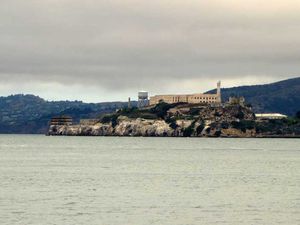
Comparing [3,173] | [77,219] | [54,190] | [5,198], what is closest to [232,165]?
[3,173]

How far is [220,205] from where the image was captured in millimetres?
84188

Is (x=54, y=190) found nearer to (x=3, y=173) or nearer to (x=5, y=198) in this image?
(x=5, y=198)

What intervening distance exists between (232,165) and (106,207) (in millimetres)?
78253

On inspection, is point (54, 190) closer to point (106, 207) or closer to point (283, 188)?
point (106, 207)

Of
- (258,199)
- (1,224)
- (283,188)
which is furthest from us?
(283,188)

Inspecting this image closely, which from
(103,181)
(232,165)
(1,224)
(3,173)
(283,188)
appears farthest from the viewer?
(232,165)

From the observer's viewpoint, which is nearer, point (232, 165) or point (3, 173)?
point (3, 173)

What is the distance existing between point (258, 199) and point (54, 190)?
22.0m

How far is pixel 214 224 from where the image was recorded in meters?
70.9

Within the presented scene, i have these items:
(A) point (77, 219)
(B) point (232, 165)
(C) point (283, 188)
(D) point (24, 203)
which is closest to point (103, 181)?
(C) point (283, 188)

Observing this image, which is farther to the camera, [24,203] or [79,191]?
[79,191]

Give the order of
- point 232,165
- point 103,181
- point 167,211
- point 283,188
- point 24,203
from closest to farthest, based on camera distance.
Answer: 1. point 167,211
2. point 24,203
3. point 283,188
4. point 103,181
5. point 232,165

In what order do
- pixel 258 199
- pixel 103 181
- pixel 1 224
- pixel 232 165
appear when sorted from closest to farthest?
pixel 1 224, pixel 258 199, pixel 103 181, pixel 232 165

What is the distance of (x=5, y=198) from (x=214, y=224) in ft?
82.6
